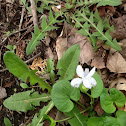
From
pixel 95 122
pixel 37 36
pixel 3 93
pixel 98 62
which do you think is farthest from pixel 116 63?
pixel 3 93

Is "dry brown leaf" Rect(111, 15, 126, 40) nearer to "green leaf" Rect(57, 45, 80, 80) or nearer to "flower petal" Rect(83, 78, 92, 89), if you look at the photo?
"green leaf" Rect(57, 45, 80, 80)

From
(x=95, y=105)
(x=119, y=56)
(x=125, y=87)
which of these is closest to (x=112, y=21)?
(x=119, y=56)

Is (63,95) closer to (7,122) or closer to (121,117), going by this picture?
(121,117)

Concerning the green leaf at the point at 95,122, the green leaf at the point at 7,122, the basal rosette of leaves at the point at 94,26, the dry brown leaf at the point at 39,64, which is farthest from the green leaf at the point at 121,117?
the green leaf at the point at 7,122

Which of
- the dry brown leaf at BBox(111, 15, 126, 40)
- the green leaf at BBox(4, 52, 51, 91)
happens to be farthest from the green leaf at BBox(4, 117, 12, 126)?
the dry brown leaf at BBox(111, 15, 126, 40)

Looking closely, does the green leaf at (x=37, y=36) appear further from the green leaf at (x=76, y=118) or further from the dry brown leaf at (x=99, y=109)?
the dry brown leaf at (x=99, y=109)

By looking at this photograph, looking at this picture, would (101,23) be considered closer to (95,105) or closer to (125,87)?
Result: (125,87)
